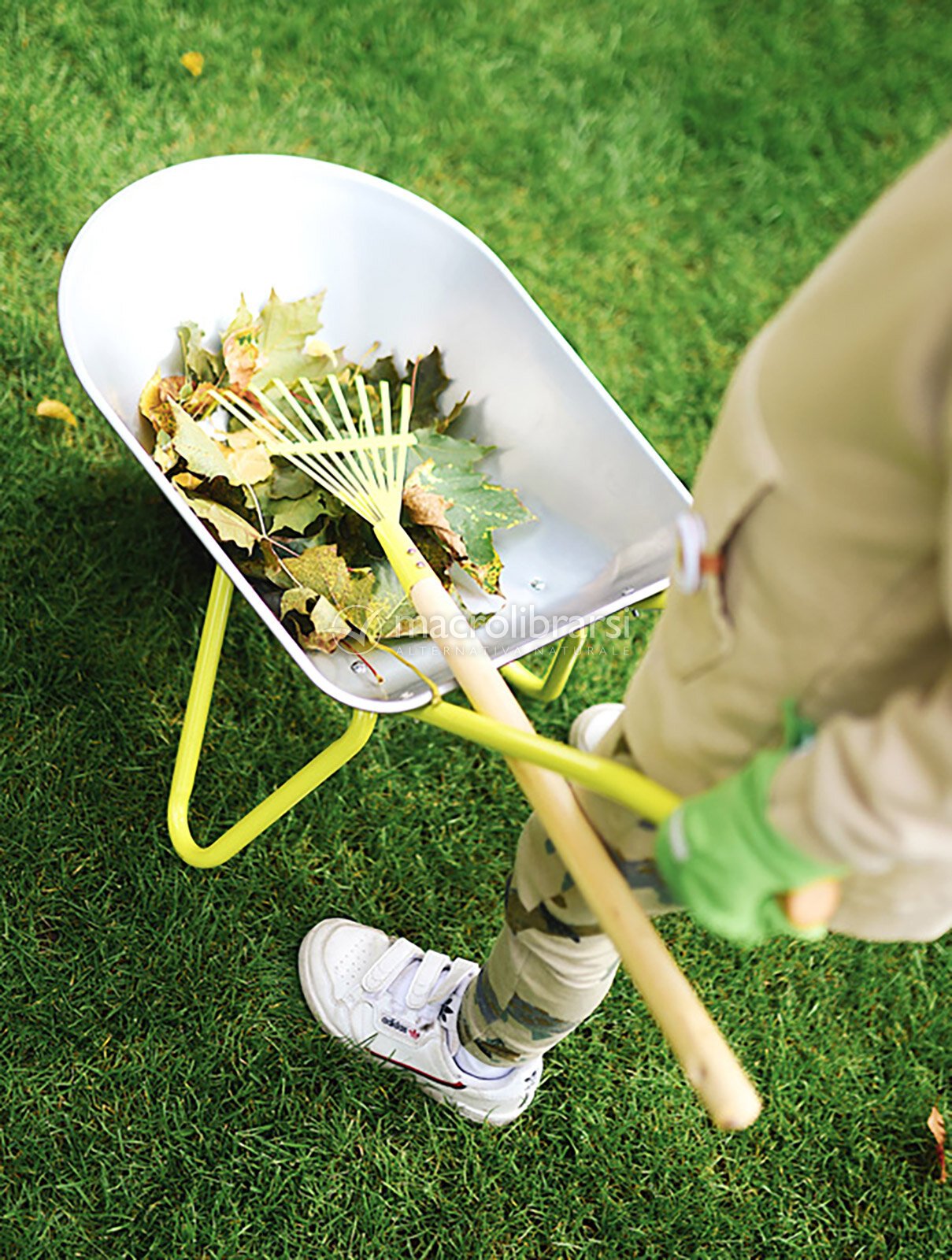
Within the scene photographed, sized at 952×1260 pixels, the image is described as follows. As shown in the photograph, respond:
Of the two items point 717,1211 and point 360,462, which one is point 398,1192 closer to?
point 717,1211

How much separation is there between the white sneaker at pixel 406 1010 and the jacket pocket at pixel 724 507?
0.74m

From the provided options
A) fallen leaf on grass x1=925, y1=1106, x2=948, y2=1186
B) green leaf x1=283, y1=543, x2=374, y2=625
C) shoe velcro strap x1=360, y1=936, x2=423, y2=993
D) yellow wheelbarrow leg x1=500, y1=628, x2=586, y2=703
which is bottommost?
fallen leaf on grass x1=925, y1=1106, x2=948, y2=1186

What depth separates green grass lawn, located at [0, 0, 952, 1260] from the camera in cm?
144

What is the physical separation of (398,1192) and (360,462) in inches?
36.6

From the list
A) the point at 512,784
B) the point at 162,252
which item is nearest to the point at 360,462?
the point at 162,252

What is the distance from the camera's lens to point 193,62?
2.35 meters

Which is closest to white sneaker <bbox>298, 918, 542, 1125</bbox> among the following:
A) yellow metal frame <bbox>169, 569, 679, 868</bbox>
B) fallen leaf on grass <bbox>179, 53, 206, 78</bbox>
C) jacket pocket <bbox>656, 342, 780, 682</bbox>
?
yellow metal frame <bbox>169, 569, 679, 868</bbox>

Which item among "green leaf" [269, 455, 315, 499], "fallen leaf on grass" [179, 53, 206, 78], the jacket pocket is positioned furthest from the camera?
"fallen leaf on grass" [179, 53, 206, 78]

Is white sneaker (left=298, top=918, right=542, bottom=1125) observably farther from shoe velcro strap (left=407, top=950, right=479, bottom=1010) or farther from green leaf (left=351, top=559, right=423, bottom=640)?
green leaf (left=351, top=559, right=423, bottom=640)

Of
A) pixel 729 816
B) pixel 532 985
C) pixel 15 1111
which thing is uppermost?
pixel 729 816

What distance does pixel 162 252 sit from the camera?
1.44m

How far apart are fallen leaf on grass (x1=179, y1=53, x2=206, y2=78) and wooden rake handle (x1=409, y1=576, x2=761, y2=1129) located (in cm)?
167

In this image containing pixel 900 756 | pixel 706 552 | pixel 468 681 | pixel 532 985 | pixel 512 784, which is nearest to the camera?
pixel 900 756

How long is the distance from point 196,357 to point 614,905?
931mm
